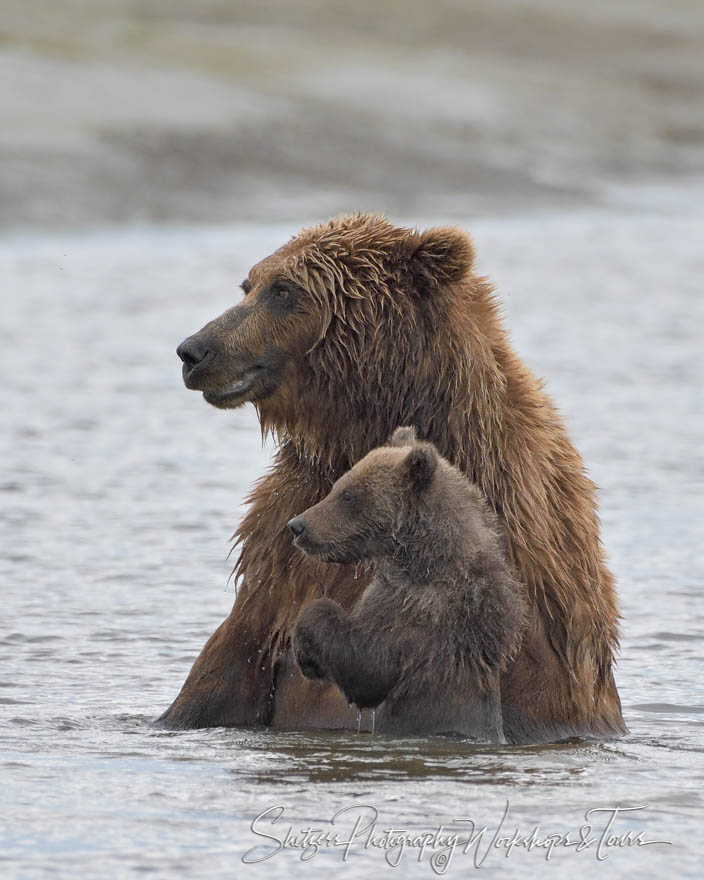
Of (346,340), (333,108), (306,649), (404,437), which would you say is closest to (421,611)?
(306,649)

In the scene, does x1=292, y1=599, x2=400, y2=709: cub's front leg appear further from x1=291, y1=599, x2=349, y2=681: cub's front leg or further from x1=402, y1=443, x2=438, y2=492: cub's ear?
x1=402, y1=443, x2=438, y2=492: cub's ear

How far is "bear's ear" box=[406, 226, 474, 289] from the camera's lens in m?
6.14

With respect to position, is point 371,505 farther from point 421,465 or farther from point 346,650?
point 346,650

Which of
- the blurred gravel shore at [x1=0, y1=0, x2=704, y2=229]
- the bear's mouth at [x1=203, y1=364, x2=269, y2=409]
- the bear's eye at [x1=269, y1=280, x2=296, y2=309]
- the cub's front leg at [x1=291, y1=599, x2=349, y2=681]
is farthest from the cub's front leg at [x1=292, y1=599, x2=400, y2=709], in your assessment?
the blurred gravel shore at [x1=0, y1=0, x2=704, y2=229]

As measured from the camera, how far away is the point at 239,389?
6.25 meters

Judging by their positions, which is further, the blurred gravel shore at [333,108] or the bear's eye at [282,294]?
the blurred gravel shore at [333,108]

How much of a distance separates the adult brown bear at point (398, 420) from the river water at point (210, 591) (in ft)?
0.98

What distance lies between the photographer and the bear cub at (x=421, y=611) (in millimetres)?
6043

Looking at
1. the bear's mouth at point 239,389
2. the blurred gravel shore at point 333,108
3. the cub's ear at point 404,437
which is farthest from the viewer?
the blurred gravel shore at point 333,108

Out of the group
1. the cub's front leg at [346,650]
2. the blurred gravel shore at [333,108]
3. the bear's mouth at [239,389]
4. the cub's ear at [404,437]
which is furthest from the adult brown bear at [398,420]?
the blurred gravel shore at [333,108]

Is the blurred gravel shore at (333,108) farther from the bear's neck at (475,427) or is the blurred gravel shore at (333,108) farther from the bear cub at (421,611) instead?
the bear cub at (421,611)

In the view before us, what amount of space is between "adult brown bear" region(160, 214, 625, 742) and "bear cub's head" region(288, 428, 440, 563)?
0.48 ft

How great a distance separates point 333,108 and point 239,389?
55.2ft

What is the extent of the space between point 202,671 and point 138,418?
23.1 feet
